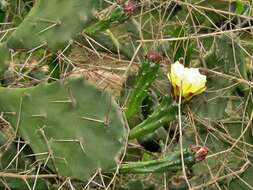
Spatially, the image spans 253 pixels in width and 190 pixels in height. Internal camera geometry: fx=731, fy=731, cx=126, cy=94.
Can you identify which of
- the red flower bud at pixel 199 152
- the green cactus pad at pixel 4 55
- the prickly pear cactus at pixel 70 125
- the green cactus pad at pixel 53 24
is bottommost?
the red flower bud at pixel 199 152

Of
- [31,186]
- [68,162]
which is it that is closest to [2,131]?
[31,186]

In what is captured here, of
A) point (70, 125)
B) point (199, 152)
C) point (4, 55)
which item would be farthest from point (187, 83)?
point (4, 55)

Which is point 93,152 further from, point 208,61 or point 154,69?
point 208,61

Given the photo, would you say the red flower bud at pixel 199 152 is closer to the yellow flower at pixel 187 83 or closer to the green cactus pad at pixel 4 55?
the yellow flower at pixel 187 83

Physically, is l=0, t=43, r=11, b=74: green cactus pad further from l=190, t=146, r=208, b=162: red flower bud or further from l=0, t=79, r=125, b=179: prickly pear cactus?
l=190, t=146, r=208, b=162: red flower bud

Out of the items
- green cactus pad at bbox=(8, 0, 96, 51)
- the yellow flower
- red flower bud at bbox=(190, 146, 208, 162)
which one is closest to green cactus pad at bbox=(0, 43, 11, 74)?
green cactus pad at bbox=(8, 0, 96, 51)

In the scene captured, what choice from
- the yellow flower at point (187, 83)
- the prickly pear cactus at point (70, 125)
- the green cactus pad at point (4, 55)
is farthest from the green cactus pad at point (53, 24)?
the yellow flower at point (187, 83)

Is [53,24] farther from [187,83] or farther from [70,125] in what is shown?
[187,83]
